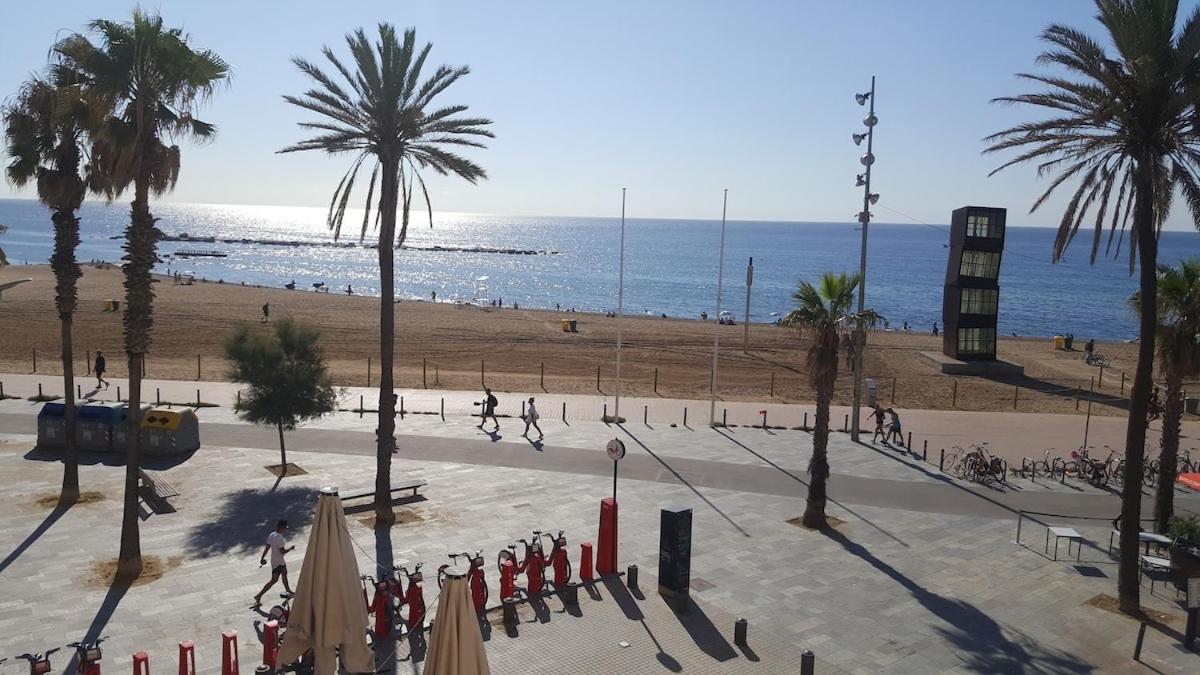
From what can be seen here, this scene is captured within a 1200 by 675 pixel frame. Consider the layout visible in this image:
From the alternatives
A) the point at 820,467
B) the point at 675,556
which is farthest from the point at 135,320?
the point at 820,467

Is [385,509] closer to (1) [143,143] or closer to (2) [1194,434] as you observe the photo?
(1) [143,143]

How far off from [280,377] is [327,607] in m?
11.6

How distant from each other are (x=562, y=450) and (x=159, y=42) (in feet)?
46.0

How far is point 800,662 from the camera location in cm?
1177

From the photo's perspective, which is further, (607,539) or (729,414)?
(729,414)

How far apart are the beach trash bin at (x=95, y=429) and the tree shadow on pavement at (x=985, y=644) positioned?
19364 millimetres

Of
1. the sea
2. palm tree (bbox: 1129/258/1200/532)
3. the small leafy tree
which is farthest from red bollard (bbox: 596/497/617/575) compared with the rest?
the sea

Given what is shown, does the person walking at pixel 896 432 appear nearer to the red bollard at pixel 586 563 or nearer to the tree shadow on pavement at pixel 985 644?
the tree shadow on pavement at pixel 985 644

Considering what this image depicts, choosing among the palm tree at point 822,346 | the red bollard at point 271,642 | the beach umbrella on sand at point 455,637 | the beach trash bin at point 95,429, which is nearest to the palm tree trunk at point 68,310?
the beach trash bin at point 95,429

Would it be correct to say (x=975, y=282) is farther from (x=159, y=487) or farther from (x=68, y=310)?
(x=68, y=310)

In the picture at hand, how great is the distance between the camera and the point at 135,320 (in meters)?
14.0

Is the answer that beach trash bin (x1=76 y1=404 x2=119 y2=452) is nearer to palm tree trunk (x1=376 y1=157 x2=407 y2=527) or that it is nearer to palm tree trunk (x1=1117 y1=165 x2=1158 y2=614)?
palm tree trunk (x1=376 y1=157 x2=407 y2=527)

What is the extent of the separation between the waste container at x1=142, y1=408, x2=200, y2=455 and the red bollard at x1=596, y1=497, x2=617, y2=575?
12.7m

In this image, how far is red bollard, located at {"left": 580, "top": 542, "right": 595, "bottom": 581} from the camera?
14.3 metres
